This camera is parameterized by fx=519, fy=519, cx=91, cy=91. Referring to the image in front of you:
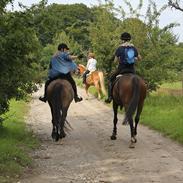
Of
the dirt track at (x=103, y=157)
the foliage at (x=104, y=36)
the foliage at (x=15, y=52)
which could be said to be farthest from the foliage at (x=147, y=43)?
the foliage at (x=15, y=52)

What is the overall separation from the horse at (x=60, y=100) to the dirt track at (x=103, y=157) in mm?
395

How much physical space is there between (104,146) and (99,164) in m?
2.34

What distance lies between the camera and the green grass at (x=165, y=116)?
15.0m

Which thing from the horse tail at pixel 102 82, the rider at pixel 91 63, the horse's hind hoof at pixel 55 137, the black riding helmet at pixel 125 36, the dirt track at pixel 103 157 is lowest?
the dirt track at pixel 103 157

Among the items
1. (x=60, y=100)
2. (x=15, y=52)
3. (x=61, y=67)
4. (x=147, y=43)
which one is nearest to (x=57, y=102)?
(x=60, y=100)

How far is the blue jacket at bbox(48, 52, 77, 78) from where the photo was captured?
1431 cm

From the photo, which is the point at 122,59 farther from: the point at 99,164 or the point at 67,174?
the point at 67,174

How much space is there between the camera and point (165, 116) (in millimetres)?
17625

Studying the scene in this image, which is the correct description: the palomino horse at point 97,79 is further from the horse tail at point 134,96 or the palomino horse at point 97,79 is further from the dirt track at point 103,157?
the horse tail at point 134,96

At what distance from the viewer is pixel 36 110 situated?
73.3 feet

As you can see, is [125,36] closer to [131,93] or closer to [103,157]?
[131,93]

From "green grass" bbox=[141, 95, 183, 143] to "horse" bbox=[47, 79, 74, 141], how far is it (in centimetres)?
307

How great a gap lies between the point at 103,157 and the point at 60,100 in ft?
9.17

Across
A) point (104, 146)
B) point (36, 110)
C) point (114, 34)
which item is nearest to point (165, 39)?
point (114, 34)
